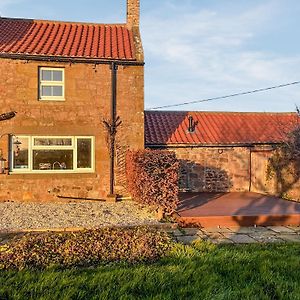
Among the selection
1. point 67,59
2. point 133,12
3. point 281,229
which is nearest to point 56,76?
point 67,59

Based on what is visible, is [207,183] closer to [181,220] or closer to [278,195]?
[278,195]

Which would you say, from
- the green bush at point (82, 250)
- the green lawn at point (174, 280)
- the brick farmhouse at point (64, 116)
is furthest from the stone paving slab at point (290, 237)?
the brick farmhouse at point (64, 116)

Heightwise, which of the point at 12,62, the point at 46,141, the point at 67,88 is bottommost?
the point at 46,141

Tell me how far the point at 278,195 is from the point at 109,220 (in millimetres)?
10692

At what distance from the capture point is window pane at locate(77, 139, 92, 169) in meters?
15.2

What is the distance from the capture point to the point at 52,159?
15.0m

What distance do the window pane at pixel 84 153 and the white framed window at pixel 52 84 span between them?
2025 millimetres

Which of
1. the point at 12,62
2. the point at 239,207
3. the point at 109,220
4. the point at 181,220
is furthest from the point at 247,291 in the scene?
the point at 12,62

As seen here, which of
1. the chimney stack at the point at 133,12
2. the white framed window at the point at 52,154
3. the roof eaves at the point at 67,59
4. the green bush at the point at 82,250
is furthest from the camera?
the chimney stack at the point at 133,12

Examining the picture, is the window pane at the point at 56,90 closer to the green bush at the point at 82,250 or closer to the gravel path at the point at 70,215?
the gravel path at the point at 70,215

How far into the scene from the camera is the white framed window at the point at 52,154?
14773 millimetres

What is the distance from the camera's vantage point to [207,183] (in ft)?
59.9

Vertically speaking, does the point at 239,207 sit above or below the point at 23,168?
below

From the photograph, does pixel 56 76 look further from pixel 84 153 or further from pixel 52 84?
pixel 84 153
